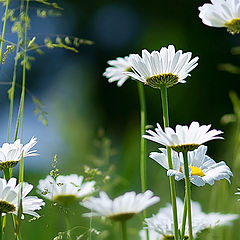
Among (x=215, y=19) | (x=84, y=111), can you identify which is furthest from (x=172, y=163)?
(x=84, y=111)

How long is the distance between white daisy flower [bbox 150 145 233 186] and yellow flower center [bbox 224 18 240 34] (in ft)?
0.47

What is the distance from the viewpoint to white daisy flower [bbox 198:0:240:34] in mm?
699

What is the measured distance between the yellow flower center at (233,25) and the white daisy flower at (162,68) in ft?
0.21

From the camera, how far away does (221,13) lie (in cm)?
70

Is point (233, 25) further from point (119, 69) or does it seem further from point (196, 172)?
point (119, 69)

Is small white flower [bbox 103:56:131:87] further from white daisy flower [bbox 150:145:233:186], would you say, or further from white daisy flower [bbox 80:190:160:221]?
white daisy flower [bbox 80:190:160:221]

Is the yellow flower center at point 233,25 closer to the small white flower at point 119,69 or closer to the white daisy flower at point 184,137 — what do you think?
the white daisy flower at point 184,137

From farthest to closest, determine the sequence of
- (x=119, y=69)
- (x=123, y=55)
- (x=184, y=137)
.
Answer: (x=123, y=55) → (x=119, y=69) → (x=184, y=137)

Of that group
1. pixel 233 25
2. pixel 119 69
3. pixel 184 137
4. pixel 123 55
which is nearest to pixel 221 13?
pixel 233 25

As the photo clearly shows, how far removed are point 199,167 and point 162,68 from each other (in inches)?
5.1

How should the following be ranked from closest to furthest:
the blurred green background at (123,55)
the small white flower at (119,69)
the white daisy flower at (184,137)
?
the white daisy flower at (184,137) → the small white flower at (119,69) → the blurred green background at (123,55)

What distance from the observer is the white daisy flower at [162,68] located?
0.68 m

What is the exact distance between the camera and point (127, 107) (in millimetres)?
5301

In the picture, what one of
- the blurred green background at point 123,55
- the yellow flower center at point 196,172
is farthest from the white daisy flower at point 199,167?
the blurred green background at point 123,55
